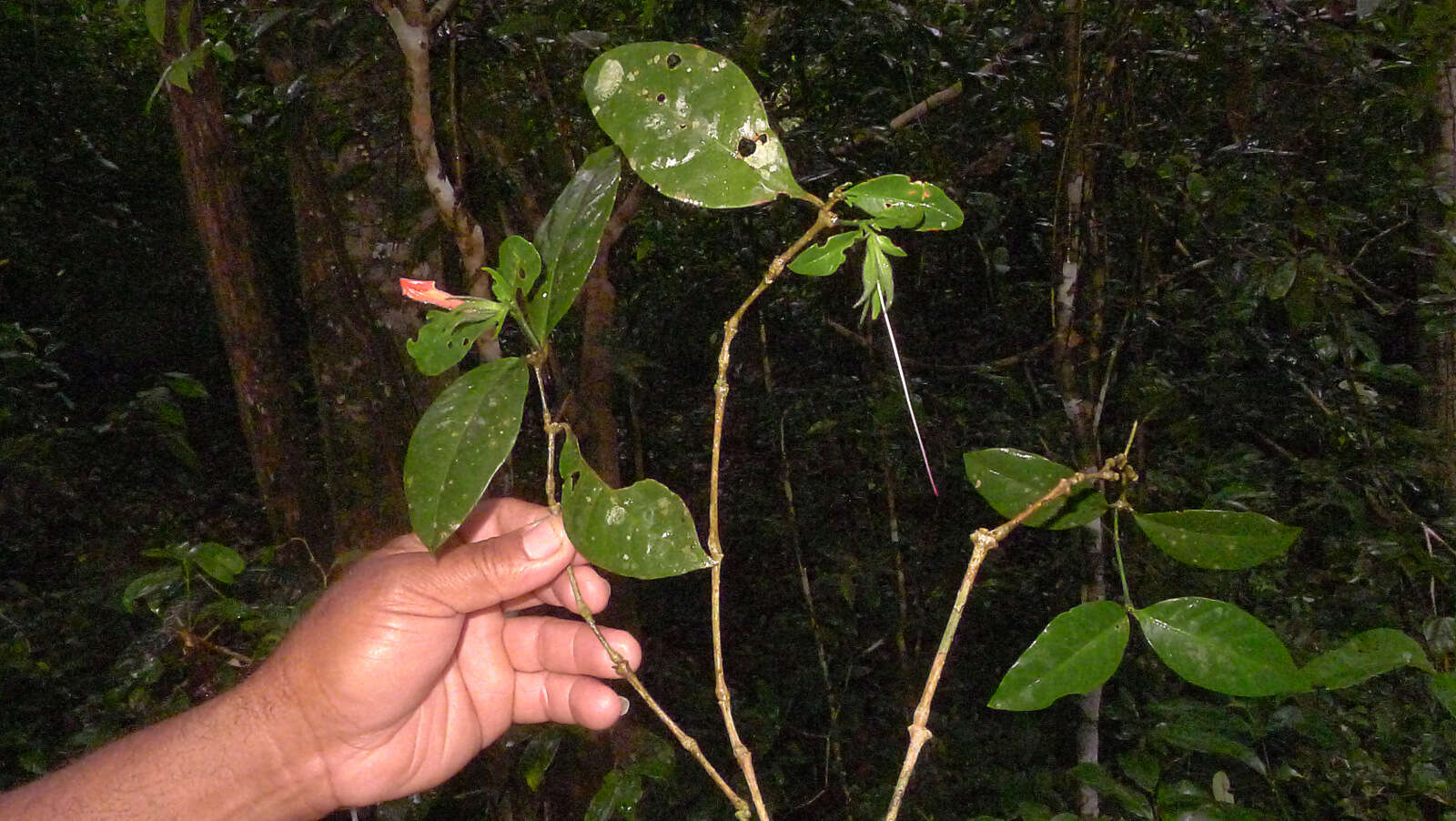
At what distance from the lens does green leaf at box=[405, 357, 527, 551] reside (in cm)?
51

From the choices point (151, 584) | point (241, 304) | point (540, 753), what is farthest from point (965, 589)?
point (241, 304)

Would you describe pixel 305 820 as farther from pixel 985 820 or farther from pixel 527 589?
pixel 985 820

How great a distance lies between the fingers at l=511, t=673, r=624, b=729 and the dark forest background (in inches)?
9.3

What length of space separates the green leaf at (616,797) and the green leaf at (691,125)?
40.4 inches

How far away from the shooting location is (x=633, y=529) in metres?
0.50

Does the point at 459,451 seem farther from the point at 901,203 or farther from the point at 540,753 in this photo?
the point at 540,753

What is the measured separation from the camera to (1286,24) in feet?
6.00

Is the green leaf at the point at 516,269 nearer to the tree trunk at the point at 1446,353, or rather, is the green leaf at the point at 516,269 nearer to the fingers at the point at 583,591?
the fingers at the point at 583,591

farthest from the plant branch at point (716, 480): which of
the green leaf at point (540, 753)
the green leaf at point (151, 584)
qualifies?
the green leaf at point (151, 584)

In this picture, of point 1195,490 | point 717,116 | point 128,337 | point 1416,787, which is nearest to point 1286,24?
point 1195,490

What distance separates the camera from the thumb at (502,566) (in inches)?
30.8

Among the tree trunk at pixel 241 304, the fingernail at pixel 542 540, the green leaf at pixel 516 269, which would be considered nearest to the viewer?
the green leaf at pixel 516 269

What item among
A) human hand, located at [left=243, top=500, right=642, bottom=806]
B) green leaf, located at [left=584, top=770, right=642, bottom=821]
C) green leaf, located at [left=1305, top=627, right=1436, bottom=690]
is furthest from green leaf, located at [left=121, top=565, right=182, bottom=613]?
green leaf, located at [left=1305, top=627, right=1436, bottom=690]

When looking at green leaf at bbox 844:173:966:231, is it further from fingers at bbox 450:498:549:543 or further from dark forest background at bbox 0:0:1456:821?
dark forest background at bbox 0:0:1456:821
